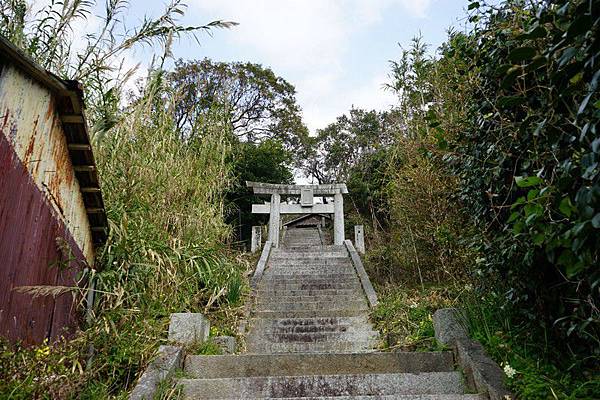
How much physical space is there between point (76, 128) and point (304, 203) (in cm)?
757

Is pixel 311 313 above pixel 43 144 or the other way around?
the other way around

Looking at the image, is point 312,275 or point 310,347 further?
point 312,275

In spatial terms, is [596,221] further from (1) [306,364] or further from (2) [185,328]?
(2) [185,328]

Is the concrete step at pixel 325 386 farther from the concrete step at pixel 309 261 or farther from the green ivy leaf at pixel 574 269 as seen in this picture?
the concrete step at pixel 309 261

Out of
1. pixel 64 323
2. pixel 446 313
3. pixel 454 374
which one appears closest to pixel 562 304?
pixel 454 374

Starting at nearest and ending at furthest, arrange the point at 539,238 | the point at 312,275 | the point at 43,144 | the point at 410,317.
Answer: the point at 539,238 → the point at 43,144 → the point at 410,317 → the point at 312,275

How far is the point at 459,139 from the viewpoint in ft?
8.62

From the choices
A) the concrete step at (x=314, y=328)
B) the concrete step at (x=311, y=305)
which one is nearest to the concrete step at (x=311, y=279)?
the concrete step at (x=311, y=305)

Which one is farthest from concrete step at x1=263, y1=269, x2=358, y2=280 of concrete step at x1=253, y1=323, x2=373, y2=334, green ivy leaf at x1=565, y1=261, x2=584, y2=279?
green ivy leaf at x1=565, y1=261, x2=584, y2=279

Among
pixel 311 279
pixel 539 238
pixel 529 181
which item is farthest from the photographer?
pixel 311 279

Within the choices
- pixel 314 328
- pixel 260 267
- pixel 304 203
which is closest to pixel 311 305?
pixel 314 328

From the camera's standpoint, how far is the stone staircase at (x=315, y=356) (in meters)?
2.42

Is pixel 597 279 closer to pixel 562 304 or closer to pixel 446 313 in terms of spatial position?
pixel 562 304

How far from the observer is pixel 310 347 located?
408 cm
